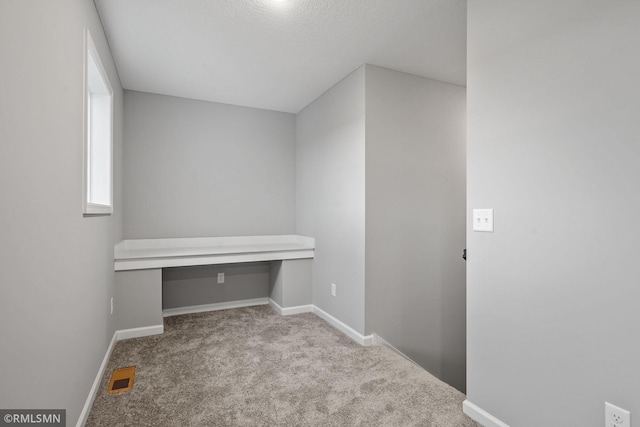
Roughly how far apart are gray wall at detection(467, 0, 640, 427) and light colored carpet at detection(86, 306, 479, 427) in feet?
1.48

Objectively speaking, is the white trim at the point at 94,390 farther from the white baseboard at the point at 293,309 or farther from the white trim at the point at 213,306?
the white baseboard at the point at 293,309

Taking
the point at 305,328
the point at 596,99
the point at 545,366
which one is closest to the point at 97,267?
the point at 305,328

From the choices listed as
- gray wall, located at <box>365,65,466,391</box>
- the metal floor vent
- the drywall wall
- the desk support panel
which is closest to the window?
the desk support panel

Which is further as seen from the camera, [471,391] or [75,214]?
[471,391]

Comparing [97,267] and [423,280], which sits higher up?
[97,267]

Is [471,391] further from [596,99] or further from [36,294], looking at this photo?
[36,294]

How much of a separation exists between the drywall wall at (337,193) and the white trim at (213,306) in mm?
816

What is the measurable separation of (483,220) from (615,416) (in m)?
0.94

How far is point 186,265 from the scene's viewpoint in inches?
126

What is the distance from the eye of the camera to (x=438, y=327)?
10.5 ft

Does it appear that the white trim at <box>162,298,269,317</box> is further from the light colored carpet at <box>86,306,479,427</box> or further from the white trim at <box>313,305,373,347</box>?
the white trim at <box>313,305,373,347</box>

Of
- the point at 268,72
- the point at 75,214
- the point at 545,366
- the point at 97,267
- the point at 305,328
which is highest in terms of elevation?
the point at 268,72

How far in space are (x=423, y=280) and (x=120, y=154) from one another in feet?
10.5

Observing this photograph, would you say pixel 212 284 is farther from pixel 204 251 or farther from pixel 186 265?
pixel 186 265
